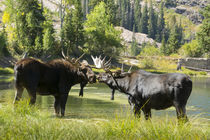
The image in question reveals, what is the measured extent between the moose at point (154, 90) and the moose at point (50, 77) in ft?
4.01

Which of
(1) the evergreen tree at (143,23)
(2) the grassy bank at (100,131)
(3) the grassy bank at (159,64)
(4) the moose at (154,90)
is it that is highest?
(1) the evergreen tree at (143,23)

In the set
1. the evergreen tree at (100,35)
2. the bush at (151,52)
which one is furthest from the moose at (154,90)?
the bush at (151,52)

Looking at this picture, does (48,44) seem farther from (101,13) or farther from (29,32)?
(101,13)

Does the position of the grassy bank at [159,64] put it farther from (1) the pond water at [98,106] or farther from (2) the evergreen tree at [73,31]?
(1) the pond water at [98,106]

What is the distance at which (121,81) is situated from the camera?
984 centimetres

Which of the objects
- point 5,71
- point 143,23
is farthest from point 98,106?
point 143,23

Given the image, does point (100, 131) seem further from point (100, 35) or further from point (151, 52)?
point (151, 52)

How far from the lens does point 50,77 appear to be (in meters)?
9.69

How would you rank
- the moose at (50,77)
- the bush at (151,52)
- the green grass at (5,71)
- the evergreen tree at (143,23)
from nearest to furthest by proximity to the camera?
the moose at (50,77), the green grass at (5,71), the bush at (151,52), the evergreen tree at (143,23)

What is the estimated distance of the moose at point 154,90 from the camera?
819 centimetres

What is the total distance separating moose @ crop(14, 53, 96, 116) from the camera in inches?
362

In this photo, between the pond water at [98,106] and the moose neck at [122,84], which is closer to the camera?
the moose neck at [122,84]

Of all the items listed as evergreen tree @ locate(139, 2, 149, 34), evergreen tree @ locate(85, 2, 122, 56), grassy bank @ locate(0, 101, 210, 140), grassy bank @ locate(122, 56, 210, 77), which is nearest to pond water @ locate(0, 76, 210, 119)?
grassy bank @ locate(0, 101, 210, 140)

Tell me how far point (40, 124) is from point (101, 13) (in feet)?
176
